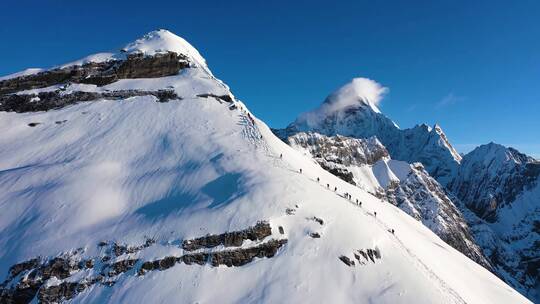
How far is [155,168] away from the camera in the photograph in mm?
42344

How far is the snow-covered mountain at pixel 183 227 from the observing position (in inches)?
1104

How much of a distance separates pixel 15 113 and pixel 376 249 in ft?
178

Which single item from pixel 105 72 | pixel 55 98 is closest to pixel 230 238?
pixel 55 98

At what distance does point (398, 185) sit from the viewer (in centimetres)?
18538

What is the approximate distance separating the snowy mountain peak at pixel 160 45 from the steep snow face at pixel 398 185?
86.9m

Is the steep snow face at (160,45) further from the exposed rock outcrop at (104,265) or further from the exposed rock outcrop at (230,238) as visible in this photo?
the exposed rock outcrop at (230,238)

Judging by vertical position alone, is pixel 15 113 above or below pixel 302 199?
above

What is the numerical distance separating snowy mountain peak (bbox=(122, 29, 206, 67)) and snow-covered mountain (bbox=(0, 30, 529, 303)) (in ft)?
68.1

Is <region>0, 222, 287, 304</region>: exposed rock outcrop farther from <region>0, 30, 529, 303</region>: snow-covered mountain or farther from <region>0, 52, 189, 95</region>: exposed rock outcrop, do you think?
<region>0, 52, 189, 95</region>: exposed rock outcrop

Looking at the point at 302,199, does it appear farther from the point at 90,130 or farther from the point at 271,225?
the point at 90,130

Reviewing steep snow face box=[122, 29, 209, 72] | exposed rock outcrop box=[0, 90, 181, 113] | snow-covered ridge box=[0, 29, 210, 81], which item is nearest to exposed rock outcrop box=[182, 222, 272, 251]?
exposed rock outcrop box=[0, 90, 181, 113]

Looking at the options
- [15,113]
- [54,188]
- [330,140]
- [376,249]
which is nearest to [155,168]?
[54,188]

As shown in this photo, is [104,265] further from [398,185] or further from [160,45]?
[398,185]

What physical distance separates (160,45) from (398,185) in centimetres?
14390
